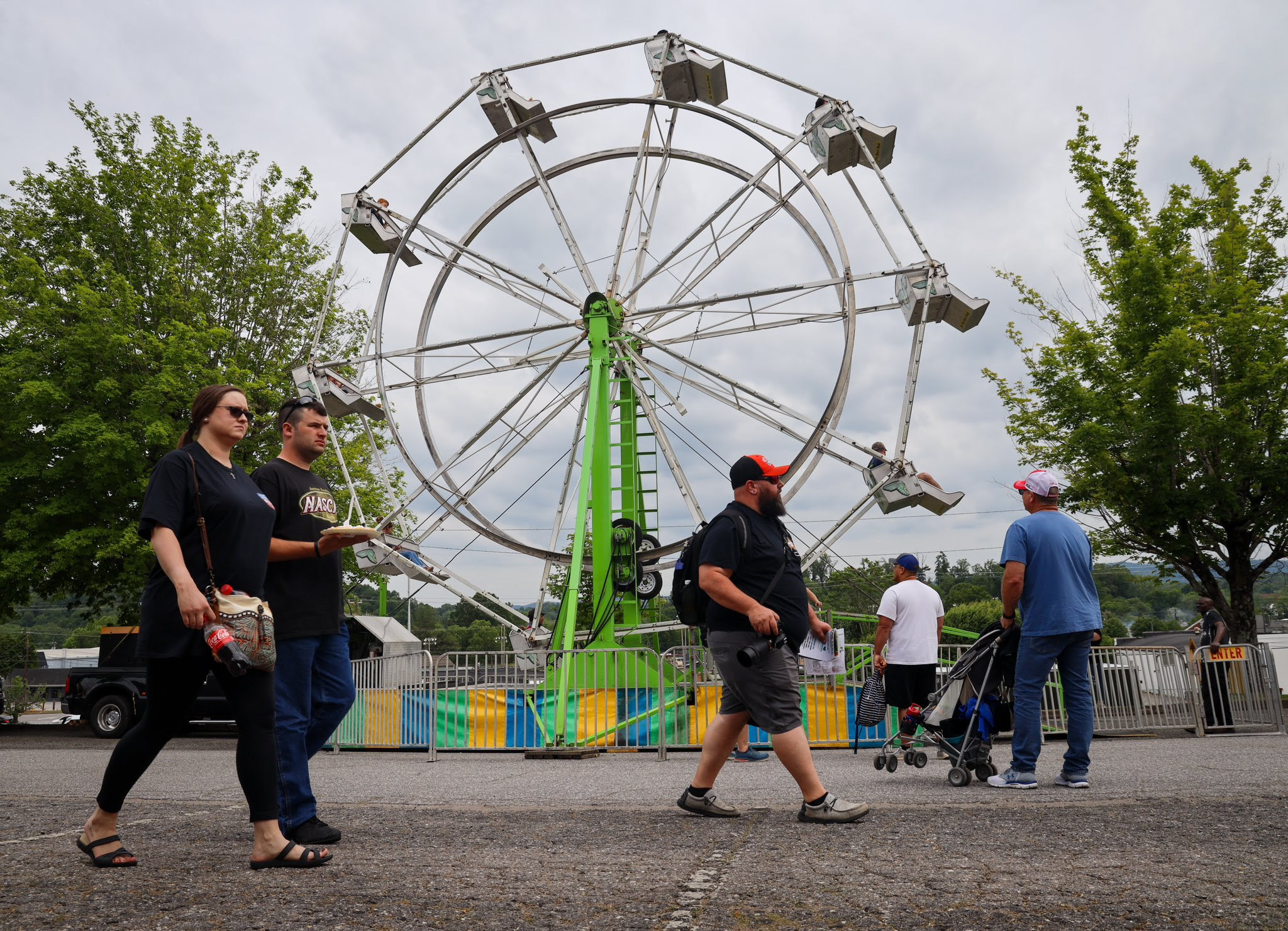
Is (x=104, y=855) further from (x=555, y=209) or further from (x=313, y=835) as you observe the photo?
(x=555, y=209)

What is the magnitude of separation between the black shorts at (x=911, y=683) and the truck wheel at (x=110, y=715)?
1259 centimetres

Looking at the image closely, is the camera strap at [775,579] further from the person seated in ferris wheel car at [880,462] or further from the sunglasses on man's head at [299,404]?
the person seated in ferris wheel car at [880,462]

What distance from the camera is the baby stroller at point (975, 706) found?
6.13 metres

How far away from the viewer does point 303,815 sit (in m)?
3.89

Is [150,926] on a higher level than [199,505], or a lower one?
lower

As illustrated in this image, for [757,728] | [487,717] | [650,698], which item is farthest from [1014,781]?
[487,717]

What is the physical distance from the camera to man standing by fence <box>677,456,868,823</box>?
14.7 feet

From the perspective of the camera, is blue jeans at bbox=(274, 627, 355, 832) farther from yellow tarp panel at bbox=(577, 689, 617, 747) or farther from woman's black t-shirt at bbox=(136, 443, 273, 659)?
yellow tarp panel at bbox=(577, 689, 617, 747)

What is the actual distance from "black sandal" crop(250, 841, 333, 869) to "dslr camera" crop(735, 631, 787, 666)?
1954 millimetres

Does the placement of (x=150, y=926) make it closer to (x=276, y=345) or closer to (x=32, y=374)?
(x=32, y=374)

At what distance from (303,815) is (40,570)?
15.1 m

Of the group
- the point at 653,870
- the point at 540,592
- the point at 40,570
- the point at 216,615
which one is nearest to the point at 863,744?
the point at 540,592

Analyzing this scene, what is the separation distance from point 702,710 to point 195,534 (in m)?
7.38

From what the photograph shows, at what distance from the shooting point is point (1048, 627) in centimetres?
574
